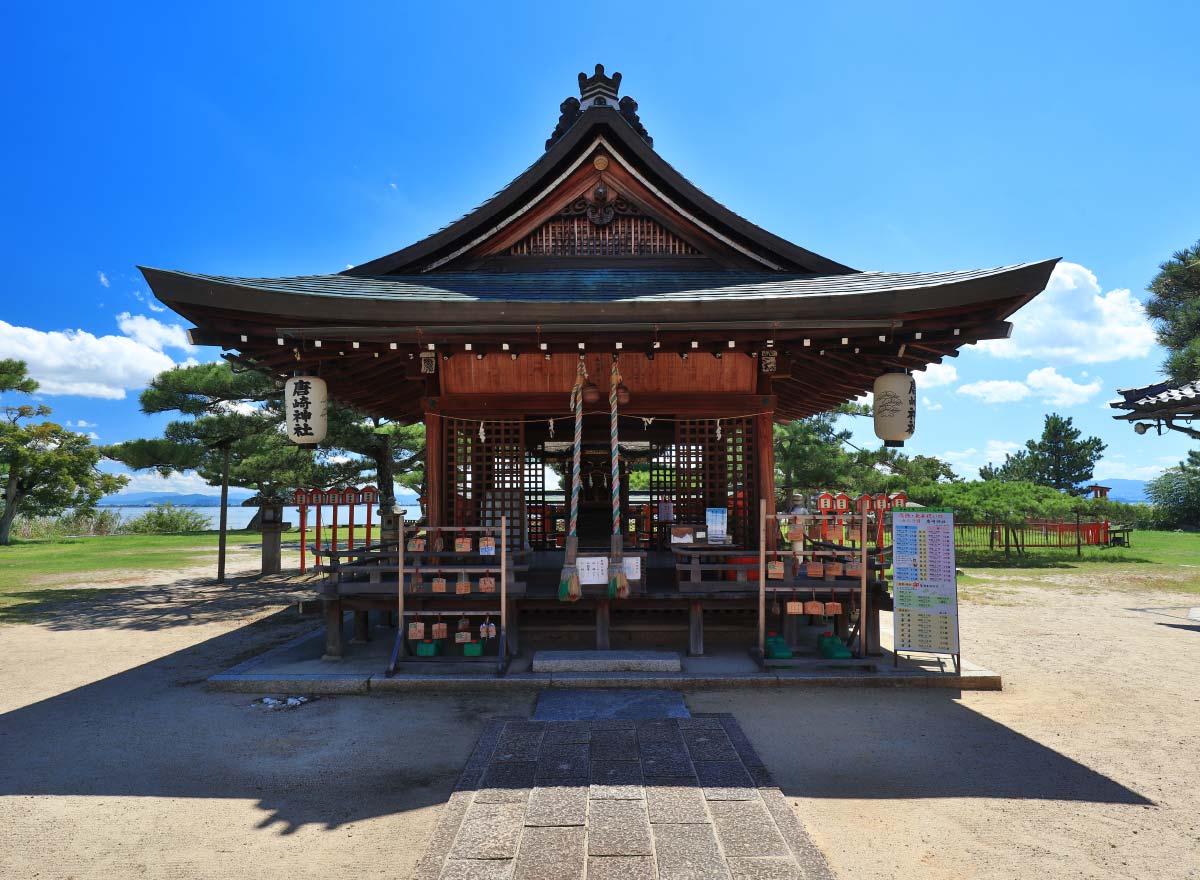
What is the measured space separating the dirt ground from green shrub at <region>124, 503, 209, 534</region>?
3085 centimetres

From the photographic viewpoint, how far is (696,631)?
8344 millimetres

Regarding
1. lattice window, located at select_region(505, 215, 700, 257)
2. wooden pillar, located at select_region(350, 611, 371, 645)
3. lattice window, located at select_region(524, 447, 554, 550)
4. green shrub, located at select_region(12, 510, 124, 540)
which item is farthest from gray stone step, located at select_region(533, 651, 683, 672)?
green shrub, located at select_region(12, 510, 124, 540)

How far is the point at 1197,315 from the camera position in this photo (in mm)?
A: 22375

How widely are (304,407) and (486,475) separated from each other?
2.87 m

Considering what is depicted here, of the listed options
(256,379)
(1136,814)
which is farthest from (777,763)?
(256,379)

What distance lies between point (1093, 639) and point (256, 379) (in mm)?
19729

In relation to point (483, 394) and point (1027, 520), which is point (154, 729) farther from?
point (1027, 520)

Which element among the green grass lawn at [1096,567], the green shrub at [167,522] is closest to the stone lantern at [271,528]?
the green grass lawn at [1096,567]

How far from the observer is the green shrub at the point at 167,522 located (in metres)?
35.7

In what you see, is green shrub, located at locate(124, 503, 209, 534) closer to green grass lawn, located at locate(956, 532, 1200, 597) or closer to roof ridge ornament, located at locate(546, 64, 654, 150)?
roof ridge ornament, located at locate(546, 64, 654, 150)

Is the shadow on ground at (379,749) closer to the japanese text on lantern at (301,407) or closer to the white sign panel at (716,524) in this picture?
the white sign panel at (716,524)

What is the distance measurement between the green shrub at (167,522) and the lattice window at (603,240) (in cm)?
3313

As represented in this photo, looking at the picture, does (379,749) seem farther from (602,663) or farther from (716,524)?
(716,524)

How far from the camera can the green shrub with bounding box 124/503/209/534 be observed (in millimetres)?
35719
